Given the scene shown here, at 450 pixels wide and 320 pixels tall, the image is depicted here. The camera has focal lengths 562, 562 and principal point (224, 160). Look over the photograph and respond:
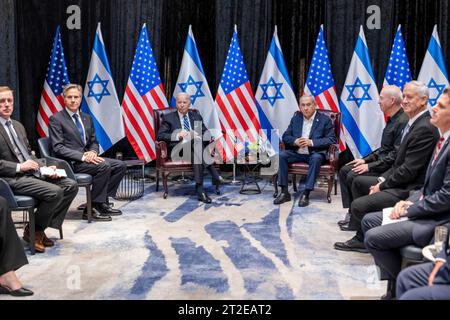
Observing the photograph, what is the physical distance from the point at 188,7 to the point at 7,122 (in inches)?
170

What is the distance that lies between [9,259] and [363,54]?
5.74 m

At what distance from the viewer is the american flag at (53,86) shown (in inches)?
305

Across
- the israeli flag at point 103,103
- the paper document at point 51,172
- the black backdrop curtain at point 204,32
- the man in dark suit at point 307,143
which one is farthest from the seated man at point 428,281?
the black backdrop curtain at point 204,32

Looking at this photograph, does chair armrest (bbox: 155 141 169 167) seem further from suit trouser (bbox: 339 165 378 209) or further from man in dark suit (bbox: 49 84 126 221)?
suit trouser (bbox: 339 165 378 209)

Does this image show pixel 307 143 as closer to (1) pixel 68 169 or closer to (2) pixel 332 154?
(2) pixel 332 154

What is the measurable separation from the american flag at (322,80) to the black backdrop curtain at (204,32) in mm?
526

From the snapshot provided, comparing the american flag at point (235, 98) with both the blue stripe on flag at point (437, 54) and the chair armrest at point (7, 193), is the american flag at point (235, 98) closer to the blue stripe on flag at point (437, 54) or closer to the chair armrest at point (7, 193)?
the blue stripe on flag at point (437, 54)

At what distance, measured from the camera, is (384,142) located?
17.4ft

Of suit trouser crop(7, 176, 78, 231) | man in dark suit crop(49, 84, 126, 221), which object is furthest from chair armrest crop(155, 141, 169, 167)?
suit trouser crop(7, 176, 78, 231)

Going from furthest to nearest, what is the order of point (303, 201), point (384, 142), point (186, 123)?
point (186, 123) < point (303, 201) < point (384, 142)

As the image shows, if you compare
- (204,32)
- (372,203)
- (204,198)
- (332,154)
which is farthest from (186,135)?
(372,203)

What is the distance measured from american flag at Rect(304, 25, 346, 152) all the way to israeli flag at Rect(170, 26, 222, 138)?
1.36 m

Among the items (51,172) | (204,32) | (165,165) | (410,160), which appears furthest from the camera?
(204,32)

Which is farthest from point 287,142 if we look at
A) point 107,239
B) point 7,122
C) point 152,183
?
point 7,122
